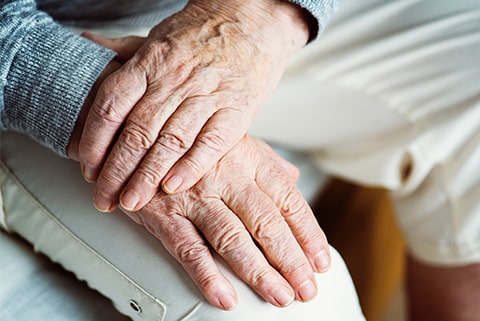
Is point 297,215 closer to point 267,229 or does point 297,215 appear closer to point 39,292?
point 267,229

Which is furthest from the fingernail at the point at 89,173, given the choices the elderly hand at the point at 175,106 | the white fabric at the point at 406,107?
the white fabric at the point at 406,107

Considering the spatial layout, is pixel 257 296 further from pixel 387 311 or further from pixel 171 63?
pixel 387 311

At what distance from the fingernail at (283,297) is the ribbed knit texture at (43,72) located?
27 cm

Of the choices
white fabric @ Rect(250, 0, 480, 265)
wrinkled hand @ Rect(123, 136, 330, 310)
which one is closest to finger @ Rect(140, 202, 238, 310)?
wrinkled hand @ Rect(123, 136, 330, 310)

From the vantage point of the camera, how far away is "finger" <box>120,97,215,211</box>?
2.12 ft

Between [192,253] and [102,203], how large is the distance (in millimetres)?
105

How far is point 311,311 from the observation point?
0.66m

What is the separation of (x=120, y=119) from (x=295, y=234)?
0.71 feet

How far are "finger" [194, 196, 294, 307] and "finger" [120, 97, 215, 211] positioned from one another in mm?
62

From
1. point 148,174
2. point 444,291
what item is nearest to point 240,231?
point 148,174

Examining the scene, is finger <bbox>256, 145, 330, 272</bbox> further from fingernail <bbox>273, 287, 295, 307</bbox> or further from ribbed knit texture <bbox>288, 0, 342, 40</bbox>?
ribbed knit texture <bbox>288, 0, 342, 40</bbox>

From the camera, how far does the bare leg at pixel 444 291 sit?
1.07 meters

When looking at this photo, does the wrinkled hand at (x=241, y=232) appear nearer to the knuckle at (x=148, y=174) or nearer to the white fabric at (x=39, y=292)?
the knuckle at (x=148, y=174)

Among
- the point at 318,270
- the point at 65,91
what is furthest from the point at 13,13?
the point at 318,270
